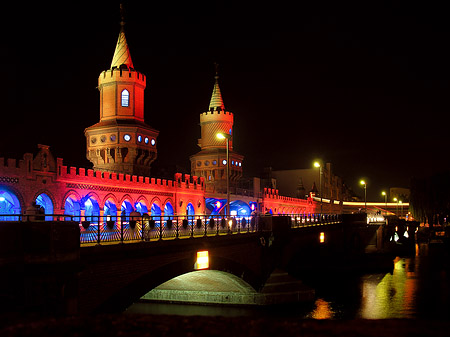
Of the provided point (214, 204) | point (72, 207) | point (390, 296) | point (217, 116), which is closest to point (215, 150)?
point (217, 116)

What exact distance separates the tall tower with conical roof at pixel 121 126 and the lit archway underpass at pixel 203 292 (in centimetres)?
1927

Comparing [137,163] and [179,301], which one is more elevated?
[137,163]

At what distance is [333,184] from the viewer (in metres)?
120

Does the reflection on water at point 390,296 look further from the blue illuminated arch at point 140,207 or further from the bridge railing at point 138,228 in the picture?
the blue illuminated arch at point 140,207

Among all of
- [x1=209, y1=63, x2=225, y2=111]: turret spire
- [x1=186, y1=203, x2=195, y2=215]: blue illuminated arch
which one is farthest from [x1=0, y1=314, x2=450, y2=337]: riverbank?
[x1=209, y1=63, x2=225, y2=111]: turret spire

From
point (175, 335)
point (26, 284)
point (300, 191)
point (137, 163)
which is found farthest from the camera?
point (300, 191)

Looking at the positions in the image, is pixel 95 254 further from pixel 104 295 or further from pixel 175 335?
pixel 175 335

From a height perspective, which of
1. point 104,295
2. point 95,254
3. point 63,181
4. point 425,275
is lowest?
point 425,275

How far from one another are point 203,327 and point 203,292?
72.3 ft

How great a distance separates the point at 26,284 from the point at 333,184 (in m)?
110

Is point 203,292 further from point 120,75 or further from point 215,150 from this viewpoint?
point 215,150

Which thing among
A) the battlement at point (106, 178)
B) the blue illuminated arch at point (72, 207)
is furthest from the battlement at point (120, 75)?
the blue illuminated arch at point (72, 207)

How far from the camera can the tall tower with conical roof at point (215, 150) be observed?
2675 inches

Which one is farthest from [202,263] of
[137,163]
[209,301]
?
[137,163]
